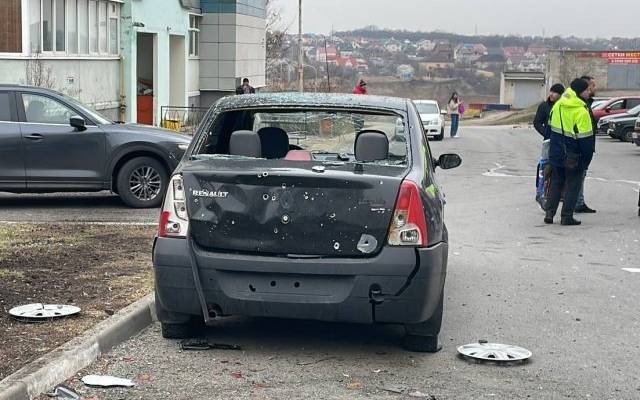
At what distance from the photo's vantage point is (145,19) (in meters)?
31.0

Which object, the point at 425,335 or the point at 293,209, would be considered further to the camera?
the point at 425,335

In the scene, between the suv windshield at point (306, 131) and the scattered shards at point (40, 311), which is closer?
the scattered shards at point (40, 311)

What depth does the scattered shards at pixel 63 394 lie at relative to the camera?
5.51 metres

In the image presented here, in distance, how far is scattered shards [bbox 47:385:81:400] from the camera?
5.51 metres

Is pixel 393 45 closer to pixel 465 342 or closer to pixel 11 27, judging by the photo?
pixel 11 27

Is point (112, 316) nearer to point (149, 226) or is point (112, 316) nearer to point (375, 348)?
point (375, 348)

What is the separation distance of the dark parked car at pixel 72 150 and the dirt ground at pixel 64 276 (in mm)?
1995

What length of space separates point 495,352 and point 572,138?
22.9 feet

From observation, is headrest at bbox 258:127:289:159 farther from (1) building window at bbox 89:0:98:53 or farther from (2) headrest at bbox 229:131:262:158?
(1) building window at bbox 89:0:98:53

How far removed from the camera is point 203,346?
673cm

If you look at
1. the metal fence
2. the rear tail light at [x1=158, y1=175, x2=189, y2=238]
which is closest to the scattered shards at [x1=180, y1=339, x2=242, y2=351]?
the rear tail light at [x1=158, y1=175, x2=189, y2=238]

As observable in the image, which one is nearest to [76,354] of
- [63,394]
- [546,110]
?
[63,394]

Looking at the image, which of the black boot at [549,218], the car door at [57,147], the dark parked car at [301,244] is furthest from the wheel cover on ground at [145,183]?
the dark parked car at [301,244]

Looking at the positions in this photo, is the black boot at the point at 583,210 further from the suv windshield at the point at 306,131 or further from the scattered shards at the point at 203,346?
the scattered shards at the point at 203,346
